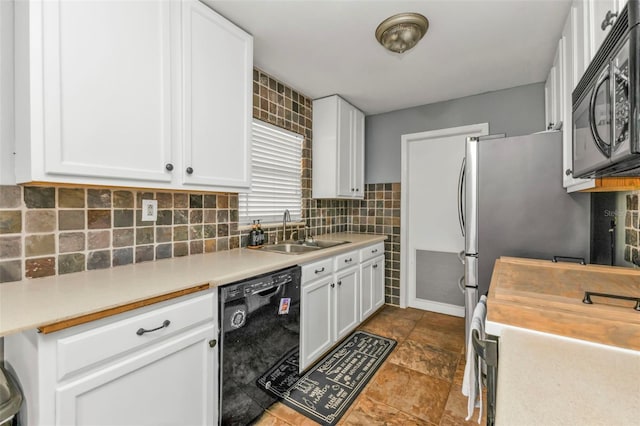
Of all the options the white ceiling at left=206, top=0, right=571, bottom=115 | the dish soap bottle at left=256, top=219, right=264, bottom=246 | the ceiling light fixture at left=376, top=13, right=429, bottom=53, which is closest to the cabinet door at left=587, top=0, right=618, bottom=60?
the white ceiling at left=206, top=0, right=571, bottom=115

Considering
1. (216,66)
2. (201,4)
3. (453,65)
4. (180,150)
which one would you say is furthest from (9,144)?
(453,65)

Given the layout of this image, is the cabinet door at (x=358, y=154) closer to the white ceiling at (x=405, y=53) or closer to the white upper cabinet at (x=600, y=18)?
the white ceiling at (x=405, y=53)

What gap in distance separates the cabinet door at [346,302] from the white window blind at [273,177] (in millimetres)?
781

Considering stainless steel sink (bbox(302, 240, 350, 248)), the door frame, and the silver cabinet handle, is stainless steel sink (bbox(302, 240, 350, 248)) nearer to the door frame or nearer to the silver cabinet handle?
the door frame

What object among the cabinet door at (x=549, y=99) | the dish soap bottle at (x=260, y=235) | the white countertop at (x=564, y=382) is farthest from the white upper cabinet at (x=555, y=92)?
the dish soap bottle at (x=260, y=235)

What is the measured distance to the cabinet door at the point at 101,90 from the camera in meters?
1.05

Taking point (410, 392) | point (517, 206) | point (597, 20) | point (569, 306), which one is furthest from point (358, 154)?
point (569, 306)

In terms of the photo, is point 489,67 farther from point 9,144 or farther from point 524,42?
point 9,144

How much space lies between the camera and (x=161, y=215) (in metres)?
1.70

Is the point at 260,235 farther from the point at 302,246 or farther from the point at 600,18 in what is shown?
the point at 600,18

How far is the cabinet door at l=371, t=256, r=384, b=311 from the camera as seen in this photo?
2982 millimetres

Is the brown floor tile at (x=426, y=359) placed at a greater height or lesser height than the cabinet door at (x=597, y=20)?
lesser

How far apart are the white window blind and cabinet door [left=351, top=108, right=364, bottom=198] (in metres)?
0.66

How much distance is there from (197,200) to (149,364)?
1057mm
